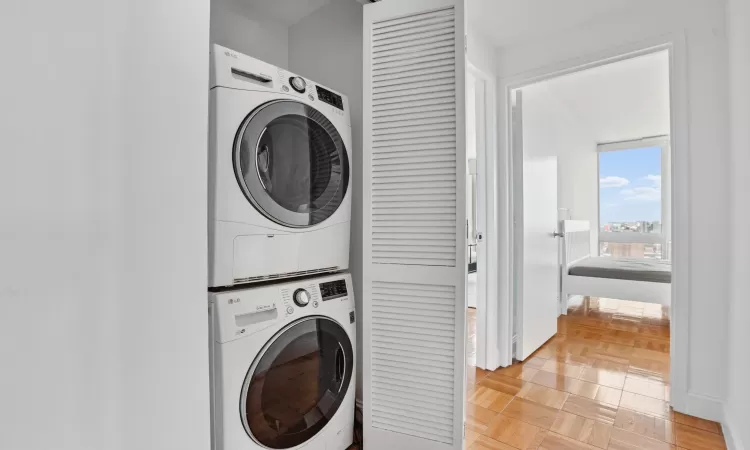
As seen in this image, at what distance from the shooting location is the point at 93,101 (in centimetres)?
66

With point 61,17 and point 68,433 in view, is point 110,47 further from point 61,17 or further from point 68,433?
point 68,433

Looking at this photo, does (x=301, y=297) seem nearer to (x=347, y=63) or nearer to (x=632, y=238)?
(x=347, y=63)

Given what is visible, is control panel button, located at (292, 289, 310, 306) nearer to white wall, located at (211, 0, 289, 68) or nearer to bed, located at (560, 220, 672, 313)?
white wall, located at (211, 0, 289, 68)

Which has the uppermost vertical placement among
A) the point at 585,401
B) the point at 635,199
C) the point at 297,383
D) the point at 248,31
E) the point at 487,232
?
the point at 248,31

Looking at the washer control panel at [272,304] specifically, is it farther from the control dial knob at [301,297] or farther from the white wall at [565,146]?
the white wall at [565,146]

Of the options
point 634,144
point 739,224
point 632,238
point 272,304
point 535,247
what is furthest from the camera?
point 632,238

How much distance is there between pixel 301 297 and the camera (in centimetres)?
131

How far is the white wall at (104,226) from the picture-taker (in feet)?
1.92

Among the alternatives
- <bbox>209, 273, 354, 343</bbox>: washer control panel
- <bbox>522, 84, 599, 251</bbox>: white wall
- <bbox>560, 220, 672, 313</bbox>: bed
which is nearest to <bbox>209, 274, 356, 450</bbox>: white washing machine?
<bbox>209, 273, 354, 343</bbox>: washer control panel

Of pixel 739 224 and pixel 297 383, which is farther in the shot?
pixel 739 224

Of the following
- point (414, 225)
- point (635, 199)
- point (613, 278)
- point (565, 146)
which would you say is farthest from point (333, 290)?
point (635, 199)

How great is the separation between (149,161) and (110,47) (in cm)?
23

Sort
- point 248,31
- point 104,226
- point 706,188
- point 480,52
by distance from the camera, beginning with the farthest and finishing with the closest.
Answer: point 480,52
point 248,31
point 706,188
point 104,226

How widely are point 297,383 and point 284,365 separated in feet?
0.34
